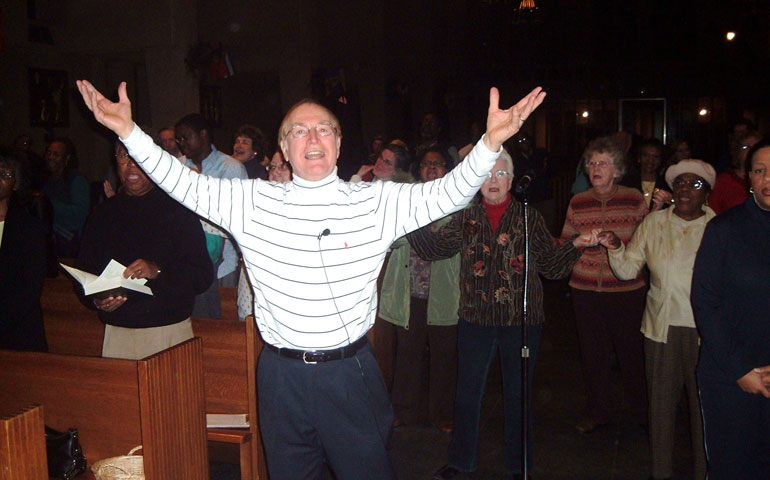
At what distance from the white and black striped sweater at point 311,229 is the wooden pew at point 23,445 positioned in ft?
2.67

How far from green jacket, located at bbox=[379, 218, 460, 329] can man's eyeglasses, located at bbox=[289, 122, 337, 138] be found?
206 cm

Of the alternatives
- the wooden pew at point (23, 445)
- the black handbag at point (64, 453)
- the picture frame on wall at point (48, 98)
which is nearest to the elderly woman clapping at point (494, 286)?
the black handbag at point (64, 453)

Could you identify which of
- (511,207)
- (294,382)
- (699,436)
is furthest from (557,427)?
(294,382)

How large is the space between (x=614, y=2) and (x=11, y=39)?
53.9 feet

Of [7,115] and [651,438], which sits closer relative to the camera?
[651,438]

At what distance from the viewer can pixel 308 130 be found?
8.00 feet

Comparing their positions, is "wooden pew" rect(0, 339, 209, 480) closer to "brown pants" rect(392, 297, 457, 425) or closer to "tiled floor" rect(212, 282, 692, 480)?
"tiled floor" rect(212, 282, 692, 480)

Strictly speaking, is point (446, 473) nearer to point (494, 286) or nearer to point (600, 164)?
point (494, 286)

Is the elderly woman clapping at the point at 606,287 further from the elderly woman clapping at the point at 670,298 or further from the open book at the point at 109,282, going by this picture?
the open book at the point at 109,282

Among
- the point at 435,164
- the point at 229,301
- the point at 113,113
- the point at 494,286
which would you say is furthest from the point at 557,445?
the point at 113,113

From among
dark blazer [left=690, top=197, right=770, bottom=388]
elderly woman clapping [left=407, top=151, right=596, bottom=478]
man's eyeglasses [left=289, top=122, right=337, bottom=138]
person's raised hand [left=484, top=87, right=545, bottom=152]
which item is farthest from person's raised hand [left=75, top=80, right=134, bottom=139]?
dark blazer [left=690, top=197, right=770, bottom=388]

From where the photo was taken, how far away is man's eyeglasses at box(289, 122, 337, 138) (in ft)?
8.00

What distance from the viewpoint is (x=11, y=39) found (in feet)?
28.0

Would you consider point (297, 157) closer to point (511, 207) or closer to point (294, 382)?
point (294, 382)
